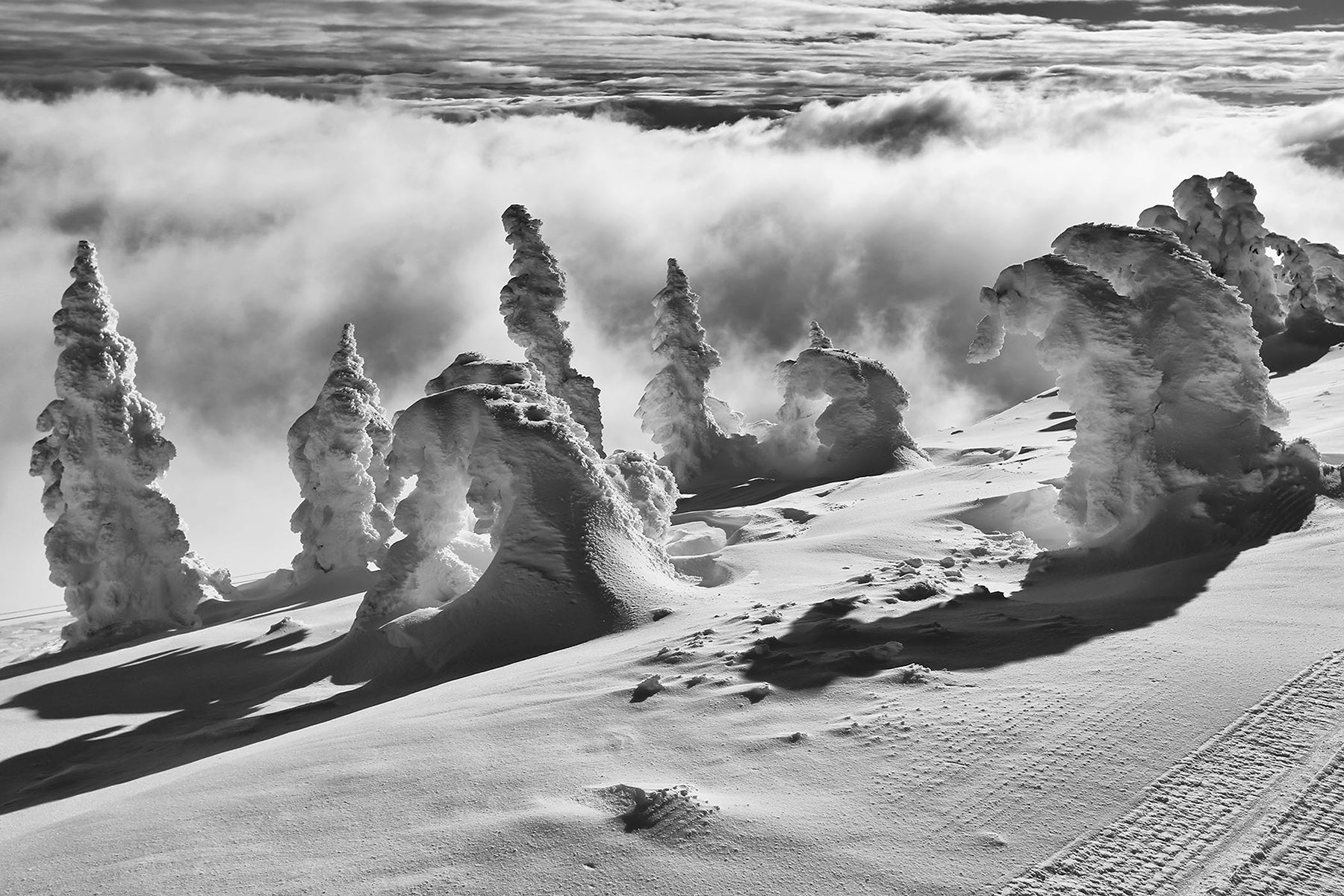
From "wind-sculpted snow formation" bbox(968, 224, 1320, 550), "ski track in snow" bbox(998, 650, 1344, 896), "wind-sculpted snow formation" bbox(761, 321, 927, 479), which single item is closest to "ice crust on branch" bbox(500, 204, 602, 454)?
"wind-sculpted snow formation" bbox(761, 321, 927, 479)

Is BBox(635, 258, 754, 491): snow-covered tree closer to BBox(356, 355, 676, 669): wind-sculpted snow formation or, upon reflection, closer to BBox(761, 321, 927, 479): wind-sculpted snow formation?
BBox(761, 321, 927, 479): wind-sculpted snow formation

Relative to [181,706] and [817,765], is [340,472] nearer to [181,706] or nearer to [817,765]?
[181,706]

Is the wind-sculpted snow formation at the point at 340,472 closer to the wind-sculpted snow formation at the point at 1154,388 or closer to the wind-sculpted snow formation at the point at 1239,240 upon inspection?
the wind-sculpted snow formation at the point at 1154,388

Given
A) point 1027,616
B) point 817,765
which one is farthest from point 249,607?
point 817,765

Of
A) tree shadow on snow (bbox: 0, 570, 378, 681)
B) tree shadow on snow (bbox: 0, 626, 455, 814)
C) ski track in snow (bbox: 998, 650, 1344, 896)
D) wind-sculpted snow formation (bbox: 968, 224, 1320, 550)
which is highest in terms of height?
wind-sculpted snow formation (bbox: 968, 224, 1320, 550)

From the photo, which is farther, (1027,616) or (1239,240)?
(1239,240)
